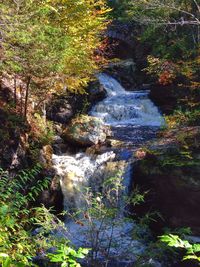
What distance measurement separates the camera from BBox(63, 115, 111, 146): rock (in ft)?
40.8

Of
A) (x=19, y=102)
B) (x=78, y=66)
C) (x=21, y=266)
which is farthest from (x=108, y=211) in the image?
(x=19, y=102)

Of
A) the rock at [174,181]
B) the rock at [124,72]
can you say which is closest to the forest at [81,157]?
the rock at [174,181]

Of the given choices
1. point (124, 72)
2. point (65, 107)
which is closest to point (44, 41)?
point (65, 107)

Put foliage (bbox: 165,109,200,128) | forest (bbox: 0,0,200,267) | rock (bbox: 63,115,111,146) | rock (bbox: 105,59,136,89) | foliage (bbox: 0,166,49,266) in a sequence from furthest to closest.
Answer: rock (bbox: 105,59,136,89)
rock (bbox: 63,115,111,146)
foliage (bbox: 165,109,200,128)
forest (bbox: 0,0,200,267)
foliage (bbox: 0,166,49,266)

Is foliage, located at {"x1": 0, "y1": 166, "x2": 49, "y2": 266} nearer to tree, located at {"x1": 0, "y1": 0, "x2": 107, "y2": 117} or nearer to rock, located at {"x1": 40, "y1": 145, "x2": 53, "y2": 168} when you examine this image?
tree, located at {"x1": 0, "y1": 0, "x2": 107, "y2": 117}

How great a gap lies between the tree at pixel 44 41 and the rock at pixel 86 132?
6.48 feet

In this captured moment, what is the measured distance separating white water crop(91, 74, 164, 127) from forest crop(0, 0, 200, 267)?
20 centimetres

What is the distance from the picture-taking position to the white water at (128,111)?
16406 mm

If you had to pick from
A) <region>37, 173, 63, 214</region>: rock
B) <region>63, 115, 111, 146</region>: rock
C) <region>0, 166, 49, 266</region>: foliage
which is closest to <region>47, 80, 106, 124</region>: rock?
<region>63, 115, 111, 146</region>: rock

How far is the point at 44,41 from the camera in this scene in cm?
744

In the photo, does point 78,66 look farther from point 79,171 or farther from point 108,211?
point 108,211

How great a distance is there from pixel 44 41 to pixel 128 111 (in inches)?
391

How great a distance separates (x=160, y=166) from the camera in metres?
9.22

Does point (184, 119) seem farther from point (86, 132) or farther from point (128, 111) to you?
point (128, 111)
